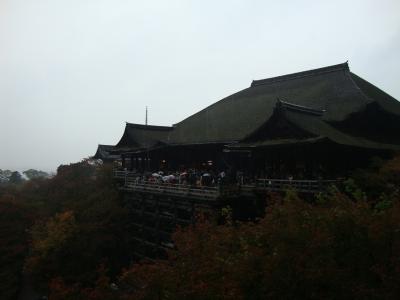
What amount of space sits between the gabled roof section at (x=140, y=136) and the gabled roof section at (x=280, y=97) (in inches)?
72.8

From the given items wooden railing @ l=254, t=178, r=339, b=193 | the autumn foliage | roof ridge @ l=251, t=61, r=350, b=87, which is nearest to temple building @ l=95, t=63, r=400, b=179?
roof ridge @ l=251, t=61, r=350, b=87

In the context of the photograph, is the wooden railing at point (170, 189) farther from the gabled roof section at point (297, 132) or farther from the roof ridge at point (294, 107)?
the roof ridge at point (294, 107)

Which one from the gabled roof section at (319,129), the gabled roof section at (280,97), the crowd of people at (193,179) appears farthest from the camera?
the gabled roof section at (280,97)

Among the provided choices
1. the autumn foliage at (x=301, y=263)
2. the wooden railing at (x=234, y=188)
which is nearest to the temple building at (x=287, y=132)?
the wooden railing at (x=234, y=188)

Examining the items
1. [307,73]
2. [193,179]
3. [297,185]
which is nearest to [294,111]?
[297,185]

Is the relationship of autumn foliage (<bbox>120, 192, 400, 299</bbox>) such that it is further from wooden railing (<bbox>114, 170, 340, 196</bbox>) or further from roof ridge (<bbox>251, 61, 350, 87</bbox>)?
roof ridge (<bbox>251, 61, 350, 87</bbox>)

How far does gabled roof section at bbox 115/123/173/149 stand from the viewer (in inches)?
1391

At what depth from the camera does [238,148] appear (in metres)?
21.3

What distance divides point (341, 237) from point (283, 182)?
8056mm

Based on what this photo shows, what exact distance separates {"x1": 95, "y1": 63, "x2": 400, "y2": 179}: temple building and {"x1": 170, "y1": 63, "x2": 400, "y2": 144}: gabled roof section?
3.1 inches

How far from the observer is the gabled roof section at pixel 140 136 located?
3534 centimetres

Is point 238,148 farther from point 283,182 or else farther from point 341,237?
point 341,237

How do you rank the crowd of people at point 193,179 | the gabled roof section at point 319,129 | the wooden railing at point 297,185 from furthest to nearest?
the crowd of people at point 193,179 → the gabled roof section at point 319,129 → the wooden railing at point 297,185

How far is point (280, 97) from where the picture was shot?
1277 inches
